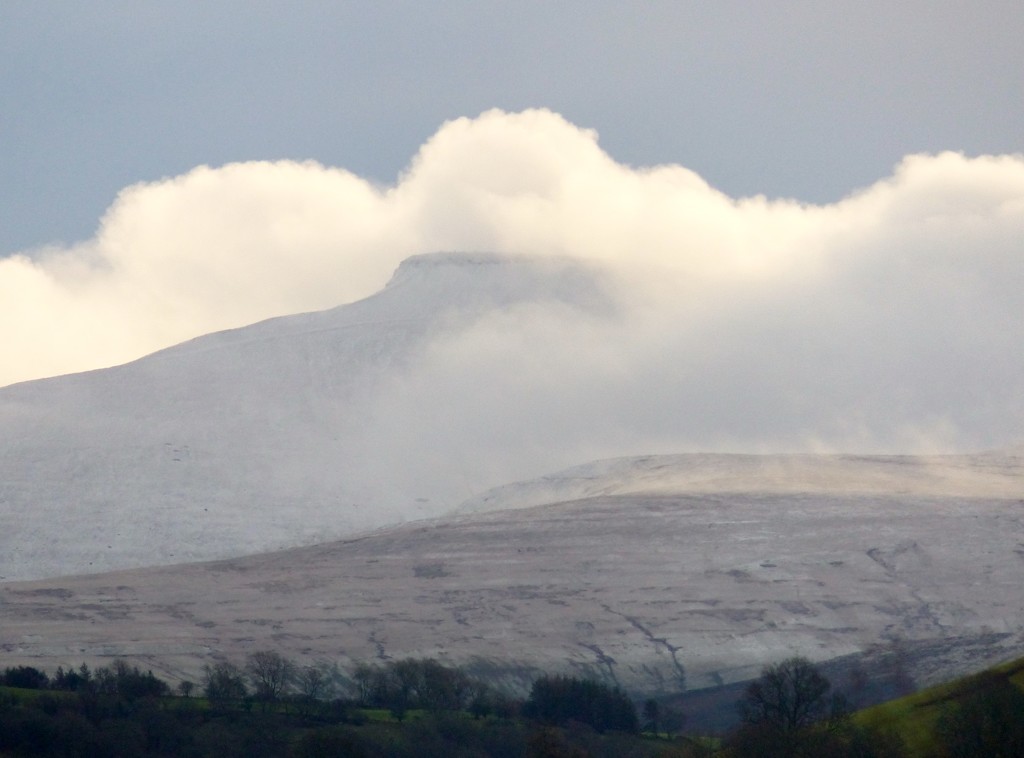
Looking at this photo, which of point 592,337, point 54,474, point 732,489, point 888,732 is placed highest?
point 592,337

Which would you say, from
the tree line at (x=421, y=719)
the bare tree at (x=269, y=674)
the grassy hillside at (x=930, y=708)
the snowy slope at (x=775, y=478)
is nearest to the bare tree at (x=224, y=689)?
the tree line at (x=421, y=719)

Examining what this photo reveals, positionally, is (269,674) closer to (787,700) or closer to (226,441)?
(787,700)

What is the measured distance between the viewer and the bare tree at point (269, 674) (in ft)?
178

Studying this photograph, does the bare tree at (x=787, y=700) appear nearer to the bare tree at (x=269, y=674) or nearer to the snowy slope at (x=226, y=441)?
the bare tree at (x=269, y=674)

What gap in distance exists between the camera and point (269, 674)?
5822 cm

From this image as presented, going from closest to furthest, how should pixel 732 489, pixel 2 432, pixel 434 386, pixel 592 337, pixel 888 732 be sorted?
pixel 888 732 < pixel 732 489 < pixel 2 432 < pixel 434 386 < pixel 592 337

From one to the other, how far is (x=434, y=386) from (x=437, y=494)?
2006cm

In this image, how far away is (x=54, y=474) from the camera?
326ft

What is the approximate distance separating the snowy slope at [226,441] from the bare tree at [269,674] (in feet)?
85.9

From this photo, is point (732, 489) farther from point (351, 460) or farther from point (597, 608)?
point (351, 460)

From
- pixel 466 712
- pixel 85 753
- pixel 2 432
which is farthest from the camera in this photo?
pixel 2 432

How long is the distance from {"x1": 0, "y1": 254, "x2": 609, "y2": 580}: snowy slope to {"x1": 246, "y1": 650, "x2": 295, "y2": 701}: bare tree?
2617 cm

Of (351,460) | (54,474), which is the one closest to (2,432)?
(54,474)

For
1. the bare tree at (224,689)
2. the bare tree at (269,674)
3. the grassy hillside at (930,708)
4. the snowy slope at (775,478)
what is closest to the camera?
the grassy hillside at (930,708)
